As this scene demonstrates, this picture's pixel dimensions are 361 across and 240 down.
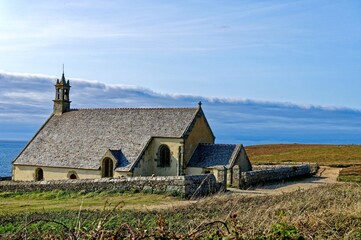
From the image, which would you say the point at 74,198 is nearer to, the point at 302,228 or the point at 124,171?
the point at 124,171

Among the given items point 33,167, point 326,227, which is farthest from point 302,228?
point 33,167

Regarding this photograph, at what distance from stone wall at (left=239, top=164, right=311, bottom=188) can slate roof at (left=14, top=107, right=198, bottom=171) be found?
251 inches

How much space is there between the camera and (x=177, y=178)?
26391mm

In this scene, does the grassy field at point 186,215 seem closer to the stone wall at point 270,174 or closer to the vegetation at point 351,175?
the vegetation at point 351,175

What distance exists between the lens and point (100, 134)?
39812 mm

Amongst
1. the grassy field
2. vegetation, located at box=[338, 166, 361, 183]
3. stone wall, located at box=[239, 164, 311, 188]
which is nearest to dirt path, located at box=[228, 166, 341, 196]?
vegetation, located at box=[338, 166, 361, 183]

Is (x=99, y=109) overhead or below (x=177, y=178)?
overhead

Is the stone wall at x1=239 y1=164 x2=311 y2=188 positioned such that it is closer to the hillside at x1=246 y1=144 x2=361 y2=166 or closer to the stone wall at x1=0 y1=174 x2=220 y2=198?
the stone wall at x1=0 y1=174 x2=220 y2=198

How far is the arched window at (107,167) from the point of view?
36500 millimetres

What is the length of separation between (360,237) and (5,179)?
40226 millimetres

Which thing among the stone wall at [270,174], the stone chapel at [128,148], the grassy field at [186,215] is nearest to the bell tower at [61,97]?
the stone chapel at [128,148]

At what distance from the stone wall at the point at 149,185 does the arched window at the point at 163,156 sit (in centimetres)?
862

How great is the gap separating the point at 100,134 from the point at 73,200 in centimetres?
1427

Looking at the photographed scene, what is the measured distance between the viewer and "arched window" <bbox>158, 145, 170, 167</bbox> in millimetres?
37000
